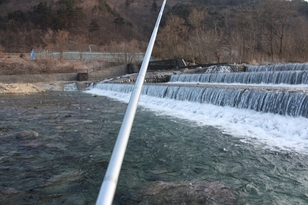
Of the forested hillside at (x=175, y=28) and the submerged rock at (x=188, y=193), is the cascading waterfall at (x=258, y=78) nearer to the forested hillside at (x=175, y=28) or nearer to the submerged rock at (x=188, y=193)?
the submerged rock at (x=188, y=193)

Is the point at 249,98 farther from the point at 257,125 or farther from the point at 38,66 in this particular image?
the point at 38,66

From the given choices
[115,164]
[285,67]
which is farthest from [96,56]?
[115,164]

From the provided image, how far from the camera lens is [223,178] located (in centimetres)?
330

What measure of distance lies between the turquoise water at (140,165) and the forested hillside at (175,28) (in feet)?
63.8

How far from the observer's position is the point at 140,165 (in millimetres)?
3777

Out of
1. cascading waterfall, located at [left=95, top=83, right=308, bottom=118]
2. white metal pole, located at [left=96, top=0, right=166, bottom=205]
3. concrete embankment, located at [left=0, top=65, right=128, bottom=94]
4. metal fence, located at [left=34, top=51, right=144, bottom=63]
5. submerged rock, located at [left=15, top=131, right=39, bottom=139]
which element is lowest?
concrete embankment, located at [left=0, top=65, right=128, bottom=94]

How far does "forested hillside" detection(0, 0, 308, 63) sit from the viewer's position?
26578mm

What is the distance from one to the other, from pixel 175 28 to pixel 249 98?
33.2 metres

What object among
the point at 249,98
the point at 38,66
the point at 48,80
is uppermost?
the point at 249,98

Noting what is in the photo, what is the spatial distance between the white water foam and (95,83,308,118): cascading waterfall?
167mm

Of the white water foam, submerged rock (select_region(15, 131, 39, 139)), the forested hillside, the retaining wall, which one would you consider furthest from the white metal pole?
the retaining wall

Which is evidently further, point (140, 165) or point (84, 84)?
point (84, 84)

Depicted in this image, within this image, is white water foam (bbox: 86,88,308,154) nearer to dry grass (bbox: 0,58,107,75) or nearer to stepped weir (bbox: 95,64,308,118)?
stepped weir (bbox: 95,64,308,118)

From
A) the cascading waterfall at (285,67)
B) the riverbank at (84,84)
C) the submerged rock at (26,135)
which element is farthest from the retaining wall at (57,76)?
the submerged rock at (26,135)
